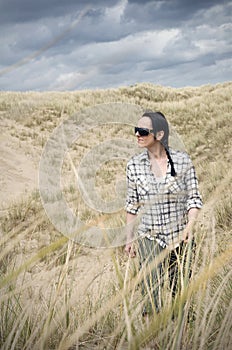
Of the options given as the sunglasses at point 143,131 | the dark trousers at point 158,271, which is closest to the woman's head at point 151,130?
the sunglasses at point 143,131

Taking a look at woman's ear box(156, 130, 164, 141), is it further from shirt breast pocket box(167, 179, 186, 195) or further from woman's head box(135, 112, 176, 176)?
shirt breast pocket box(167, 179, 186, 195)

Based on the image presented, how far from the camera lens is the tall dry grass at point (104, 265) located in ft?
3.83

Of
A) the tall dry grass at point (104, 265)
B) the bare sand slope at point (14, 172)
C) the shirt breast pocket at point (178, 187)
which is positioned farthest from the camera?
the bare sand slope at point (14, 172)

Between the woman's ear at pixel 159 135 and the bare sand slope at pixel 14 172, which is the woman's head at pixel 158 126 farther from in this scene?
the bare sand slope at pixel 14 172

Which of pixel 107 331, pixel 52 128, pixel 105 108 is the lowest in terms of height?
A: pixel 107 331

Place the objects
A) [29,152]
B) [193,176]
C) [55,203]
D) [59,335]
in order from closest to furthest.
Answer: [59,335], [193,176], [55,203], [29,152]

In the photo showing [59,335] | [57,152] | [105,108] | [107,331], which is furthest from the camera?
[105,108]

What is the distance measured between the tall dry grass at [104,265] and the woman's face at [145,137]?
2.40ft

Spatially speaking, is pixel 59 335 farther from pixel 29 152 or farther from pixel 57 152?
pixel 57 152

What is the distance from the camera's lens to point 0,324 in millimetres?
1571

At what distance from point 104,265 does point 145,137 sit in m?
1.24

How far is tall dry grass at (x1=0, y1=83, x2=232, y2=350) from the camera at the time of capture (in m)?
1.17

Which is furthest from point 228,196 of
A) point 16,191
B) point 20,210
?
point 16,191

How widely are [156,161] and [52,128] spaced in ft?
47.5
